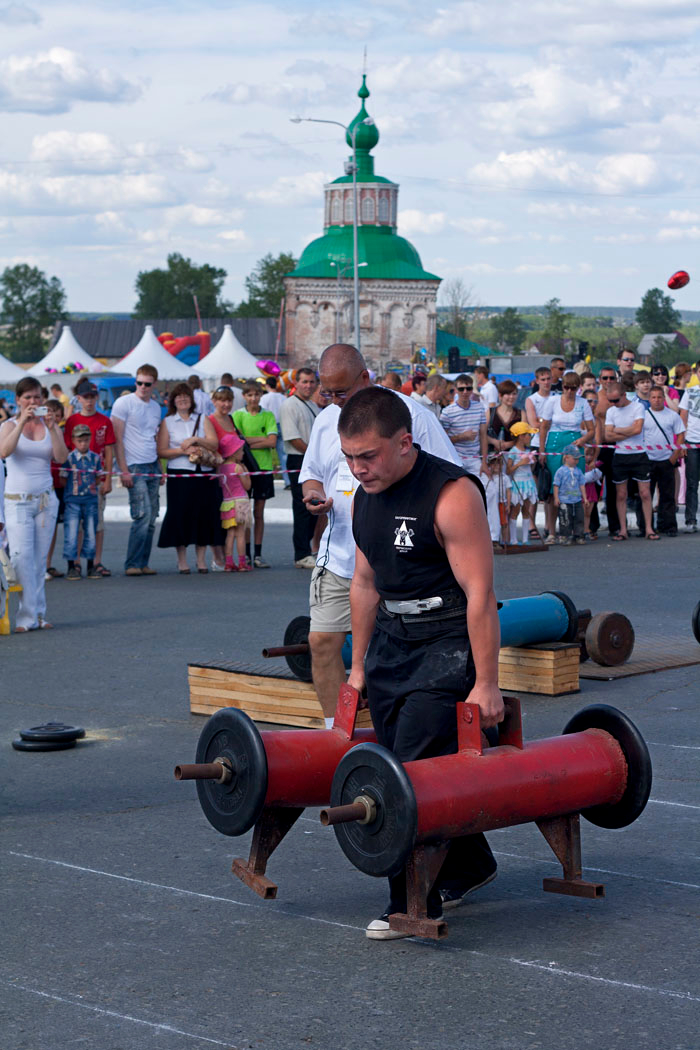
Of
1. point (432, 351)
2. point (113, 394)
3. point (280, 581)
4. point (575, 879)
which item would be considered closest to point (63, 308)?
point (432, 351)

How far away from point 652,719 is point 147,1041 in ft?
15.3

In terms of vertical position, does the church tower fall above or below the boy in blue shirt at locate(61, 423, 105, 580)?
above

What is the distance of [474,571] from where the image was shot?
4.43 metres

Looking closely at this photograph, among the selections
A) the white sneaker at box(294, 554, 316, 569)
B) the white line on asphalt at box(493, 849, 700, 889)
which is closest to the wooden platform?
the white line on asphalt at box(493, 849, 700, 889)

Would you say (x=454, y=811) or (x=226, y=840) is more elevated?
(x=454, y=811)

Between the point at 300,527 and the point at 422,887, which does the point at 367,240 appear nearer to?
the point at 300,527

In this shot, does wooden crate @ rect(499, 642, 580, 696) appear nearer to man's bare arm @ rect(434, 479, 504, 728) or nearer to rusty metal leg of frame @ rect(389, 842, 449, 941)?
man's bare arm @ rect(434, 479, 504, 728)

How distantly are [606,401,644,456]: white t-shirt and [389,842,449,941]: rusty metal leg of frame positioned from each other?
1348 centimetres

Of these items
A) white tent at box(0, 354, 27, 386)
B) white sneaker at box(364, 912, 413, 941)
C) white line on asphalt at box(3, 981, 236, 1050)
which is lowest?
white line on asphalt at box(3, 981, 236, 1050)

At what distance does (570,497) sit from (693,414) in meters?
2.41

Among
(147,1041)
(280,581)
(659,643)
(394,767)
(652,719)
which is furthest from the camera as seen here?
(280,581)

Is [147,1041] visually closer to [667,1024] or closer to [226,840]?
[667,1024]

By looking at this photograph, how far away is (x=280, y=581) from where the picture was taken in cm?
1421

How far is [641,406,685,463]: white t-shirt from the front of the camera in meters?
17.5
